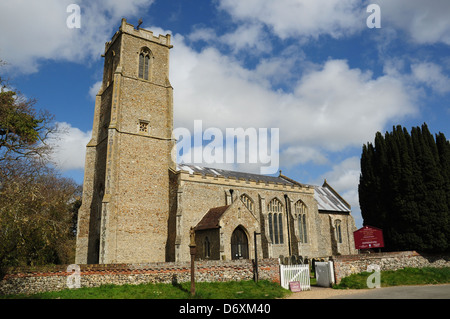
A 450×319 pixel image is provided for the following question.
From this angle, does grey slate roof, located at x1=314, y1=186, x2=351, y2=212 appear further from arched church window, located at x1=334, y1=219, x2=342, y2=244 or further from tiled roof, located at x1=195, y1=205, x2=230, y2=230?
tiled roof, located at x1=195, y1=205, x2=230, y2=230

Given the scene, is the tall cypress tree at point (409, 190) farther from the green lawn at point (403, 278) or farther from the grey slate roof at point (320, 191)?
the grey slate roof at point (320, 191)

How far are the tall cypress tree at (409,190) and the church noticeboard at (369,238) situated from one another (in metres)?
1.80

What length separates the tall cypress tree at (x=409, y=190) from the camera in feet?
64.8

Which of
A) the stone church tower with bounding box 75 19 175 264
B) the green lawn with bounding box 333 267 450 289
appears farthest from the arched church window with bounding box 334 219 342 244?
the stone church tower with bounding box 75 19 175 264

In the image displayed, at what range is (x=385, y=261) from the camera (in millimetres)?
18234

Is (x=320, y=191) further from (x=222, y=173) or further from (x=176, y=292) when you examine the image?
(x=176, y=292)

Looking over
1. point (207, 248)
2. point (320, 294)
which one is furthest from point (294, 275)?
point (207, 248)

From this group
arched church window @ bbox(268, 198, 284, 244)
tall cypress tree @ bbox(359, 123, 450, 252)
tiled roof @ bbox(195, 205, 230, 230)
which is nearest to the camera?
tall cypress tree @ bbox(359, 123, 450, 252)

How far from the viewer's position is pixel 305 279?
1534 cm

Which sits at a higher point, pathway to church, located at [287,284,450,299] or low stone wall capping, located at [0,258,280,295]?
low stone wall capping, located at [0,258,280,295]

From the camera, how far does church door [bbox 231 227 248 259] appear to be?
2209cm

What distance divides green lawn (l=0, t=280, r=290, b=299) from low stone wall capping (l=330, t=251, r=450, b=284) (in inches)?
155
